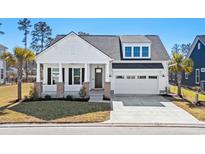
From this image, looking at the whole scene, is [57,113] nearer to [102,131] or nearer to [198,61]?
[102,131]

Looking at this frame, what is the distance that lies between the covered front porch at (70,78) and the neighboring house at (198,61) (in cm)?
1036

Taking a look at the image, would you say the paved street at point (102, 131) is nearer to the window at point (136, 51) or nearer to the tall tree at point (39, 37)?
the window at point (136, 51)

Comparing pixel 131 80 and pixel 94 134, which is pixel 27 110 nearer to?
pixel 94 134

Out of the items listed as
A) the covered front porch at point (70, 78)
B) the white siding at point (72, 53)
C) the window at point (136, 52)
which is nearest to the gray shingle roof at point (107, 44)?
the window at point (136, 52)

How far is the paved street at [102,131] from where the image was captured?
10695 millimetres

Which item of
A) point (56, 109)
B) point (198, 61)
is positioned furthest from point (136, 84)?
point (56, 109)

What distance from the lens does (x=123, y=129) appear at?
11.4 meters

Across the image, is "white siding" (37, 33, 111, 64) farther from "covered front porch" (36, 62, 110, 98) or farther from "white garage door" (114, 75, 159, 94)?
"white garage door" (114, 75, 159, 94)

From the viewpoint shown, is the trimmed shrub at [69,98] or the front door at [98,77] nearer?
the trimmed shrub at [69,98]

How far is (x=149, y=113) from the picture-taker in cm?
1505

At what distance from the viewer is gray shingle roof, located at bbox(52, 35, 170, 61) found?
2458 cm

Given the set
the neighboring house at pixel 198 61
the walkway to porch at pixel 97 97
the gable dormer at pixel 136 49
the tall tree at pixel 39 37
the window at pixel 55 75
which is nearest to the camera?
the walkway to porch at pixel 97 97

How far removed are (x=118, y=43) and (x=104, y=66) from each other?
312cm
